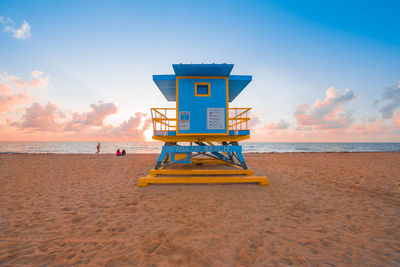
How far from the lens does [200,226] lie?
4141 millimetres

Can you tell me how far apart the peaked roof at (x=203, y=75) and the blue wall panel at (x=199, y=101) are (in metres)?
0.40

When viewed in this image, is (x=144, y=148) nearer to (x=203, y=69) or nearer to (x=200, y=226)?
(x=203, y=69)

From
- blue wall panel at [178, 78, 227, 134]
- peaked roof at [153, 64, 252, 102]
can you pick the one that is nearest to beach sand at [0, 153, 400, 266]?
blue wall panel at [178, 78, 227, 134]

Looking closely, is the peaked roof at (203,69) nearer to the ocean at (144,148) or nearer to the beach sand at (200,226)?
the beach sand at (200,226)

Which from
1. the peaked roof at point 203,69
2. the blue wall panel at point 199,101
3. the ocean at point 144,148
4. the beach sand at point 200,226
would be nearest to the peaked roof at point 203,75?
the peaked roof at point 203,69

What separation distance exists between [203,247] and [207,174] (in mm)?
6036

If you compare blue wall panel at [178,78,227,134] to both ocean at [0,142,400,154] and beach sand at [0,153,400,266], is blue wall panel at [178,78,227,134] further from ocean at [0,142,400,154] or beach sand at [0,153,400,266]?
ocean at [0,142,400,154]

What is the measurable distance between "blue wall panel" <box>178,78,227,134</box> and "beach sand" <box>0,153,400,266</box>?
3.19 m

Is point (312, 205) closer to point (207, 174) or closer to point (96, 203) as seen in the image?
point (207, 174)

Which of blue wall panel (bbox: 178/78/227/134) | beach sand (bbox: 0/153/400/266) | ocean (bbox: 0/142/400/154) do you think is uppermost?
blue wall panel (bbox: 178/78/227/134)

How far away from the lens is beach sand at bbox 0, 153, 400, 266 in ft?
10.0

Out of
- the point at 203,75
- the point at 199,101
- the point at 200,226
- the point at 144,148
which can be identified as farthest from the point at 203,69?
the point at 144,148

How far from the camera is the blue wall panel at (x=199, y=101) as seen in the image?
8.33 meters

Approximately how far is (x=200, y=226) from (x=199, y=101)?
19.1 ft
